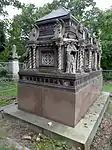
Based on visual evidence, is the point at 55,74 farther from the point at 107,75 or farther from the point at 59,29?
the point at 107,75

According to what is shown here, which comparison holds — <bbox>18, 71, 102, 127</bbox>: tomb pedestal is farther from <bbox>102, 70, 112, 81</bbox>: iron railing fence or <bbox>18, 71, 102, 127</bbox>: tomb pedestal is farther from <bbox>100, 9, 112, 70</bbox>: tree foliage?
<bbox>100, 9, 112, 70</bbox>: tree foliage

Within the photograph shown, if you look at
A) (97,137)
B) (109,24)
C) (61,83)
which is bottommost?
(97,137)

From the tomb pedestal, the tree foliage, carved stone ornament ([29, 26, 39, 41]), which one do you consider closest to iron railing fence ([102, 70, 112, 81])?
the tree foliage

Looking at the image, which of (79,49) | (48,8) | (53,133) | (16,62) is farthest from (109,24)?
(53,133)

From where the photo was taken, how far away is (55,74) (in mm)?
3498

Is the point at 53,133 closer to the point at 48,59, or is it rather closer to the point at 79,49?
the point at 48,59

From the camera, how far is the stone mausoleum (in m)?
3.32

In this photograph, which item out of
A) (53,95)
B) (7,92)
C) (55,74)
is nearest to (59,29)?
(55,74)

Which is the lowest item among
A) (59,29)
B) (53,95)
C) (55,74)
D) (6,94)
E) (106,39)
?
(6,94)

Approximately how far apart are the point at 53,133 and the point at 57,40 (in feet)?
6.70

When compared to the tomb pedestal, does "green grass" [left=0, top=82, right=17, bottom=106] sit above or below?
below

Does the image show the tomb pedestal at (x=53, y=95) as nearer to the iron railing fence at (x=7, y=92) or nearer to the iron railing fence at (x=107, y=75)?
the iron railing fence at (x=7, y=92)

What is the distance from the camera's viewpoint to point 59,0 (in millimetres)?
14430

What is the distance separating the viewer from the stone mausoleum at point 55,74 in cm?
332
